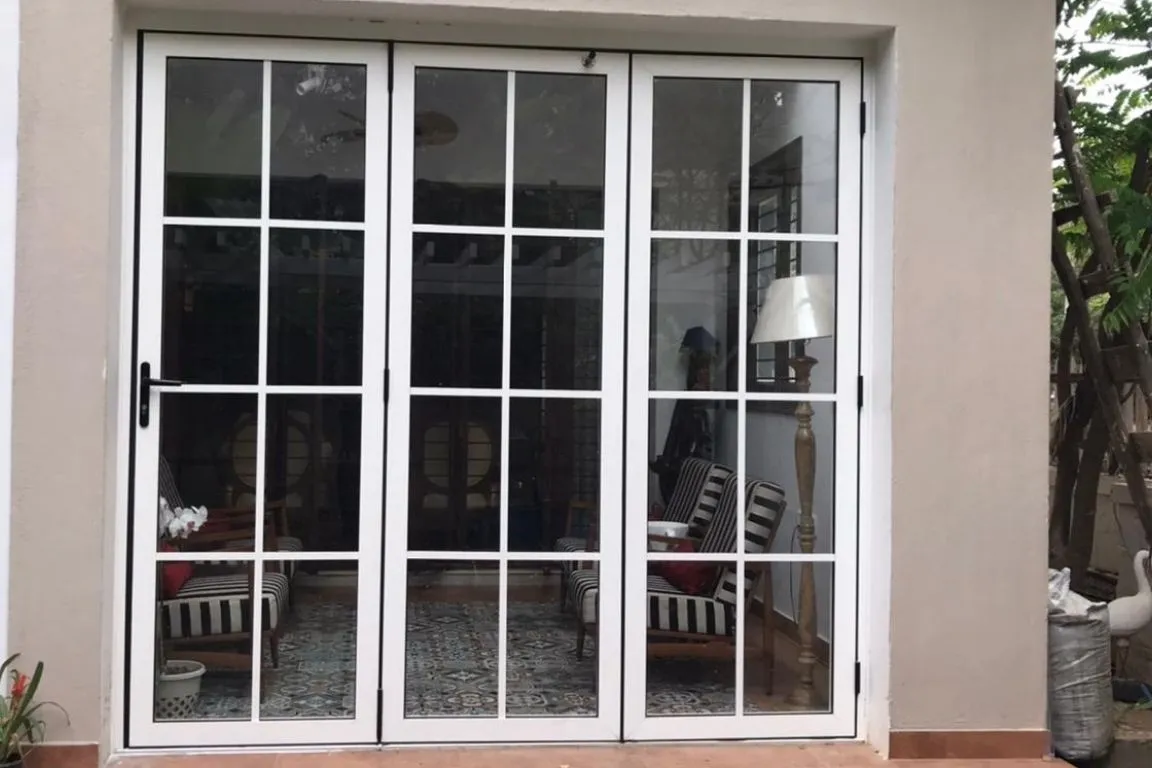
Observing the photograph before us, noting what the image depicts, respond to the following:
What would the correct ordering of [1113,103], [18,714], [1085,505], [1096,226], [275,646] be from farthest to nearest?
1. [1085,505]
2. [1113,103]
3. [1096,226]
4. [275,646]
5. [18,714]

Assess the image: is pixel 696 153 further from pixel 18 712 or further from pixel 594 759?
pixel 18 712

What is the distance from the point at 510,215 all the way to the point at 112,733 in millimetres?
1968

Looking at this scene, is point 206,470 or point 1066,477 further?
point 1066,477

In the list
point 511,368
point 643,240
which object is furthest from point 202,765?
point 643,240

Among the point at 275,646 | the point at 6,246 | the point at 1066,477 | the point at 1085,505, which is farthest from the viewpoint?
the point at 1066,477

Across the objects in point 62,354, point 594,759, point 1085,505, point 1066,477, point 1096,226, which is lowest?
point 594,759

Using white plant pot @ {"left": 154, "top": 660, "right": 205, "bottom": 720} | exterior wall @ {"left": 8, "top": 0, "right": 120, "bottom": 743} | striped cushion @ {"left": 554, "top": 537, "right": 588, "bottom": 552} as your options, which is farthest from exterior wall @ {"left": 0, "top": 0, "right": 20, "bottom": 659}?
striped cushion @ {"left": 554, "top": 537, "right": 588, "bottom": 552}

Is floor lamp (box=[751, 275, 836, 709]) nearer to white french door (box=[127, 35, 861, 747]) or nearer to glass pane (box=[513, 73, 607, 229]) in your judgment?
white french door (box=[127, 35, 861, 747])

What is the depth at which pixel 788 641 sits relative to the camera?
3.40 meters

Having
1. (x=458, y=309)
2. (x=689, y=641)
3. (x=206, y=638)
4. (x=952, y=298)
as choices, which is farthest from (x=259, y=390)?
(x=952, y=298)

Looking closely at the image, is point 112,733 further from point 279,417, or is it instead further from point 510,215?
point 510,215

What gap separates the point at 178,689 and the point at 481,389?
4.25 ft

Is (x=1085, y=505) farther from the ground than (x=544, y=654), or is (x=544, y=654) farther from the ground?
(x=1085, y=505)

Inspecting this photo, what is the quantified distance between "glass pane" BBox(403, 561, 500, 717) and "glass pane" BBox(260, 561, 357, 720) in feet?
0.55
